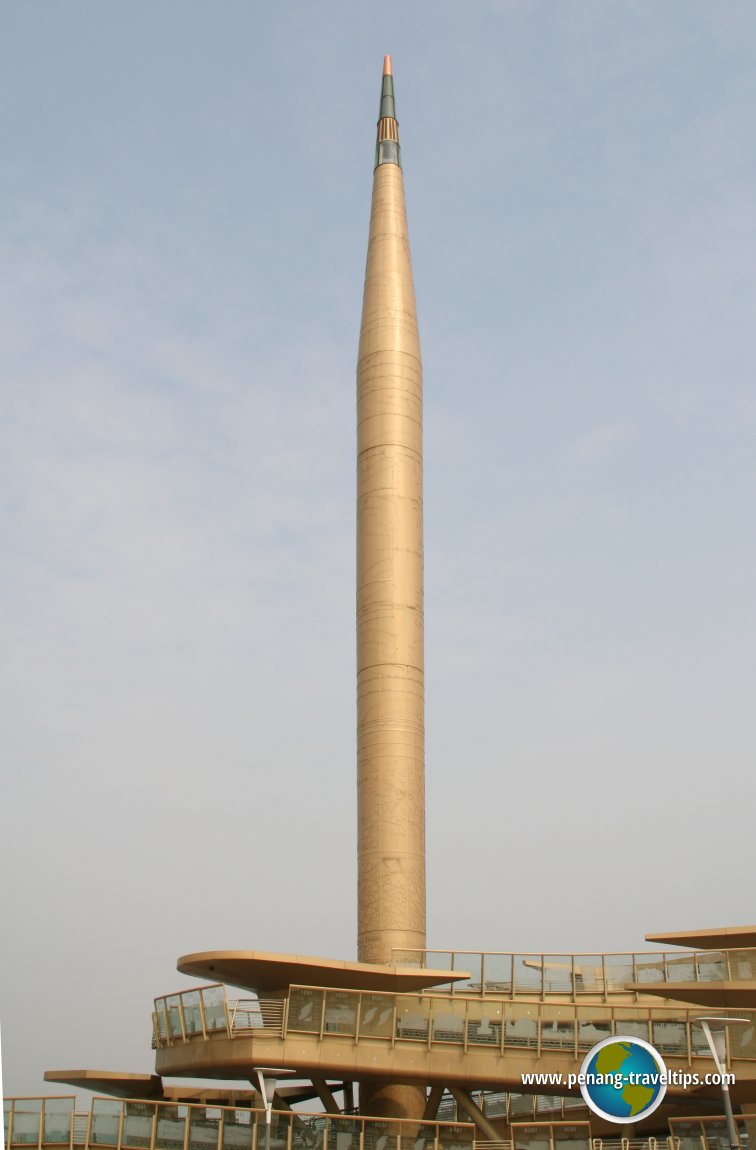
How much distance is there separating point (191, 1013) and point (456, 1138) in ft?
29.5

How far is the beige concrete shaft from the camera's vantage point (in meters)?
41.4

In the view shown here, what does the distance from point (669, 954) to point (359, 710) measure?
14.2 meters

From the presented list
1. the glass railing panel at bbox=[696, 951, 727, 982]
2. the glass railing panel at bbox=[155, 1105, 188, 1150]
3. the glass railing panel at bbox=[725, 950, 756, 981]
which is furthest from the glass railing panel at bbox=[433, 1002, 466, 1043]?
the glass railing panel at bbox=[725, 950, 756, 981]

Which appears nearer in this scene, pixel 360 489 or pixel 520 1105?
pixel 520 1105

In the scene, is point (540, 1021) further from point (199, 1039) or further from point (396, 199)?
point (396, 199)

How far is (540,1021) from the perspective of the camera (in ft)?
110

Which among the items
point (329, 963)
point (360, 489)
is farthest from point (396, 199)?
point (329, 963)

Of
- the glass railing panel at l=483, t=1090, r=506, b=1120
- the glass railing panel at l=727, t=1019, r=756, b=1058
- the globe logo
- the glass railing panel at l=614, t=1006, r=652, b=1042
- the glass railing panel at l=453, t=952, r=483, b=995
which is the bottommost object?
the glass railing panel at l=483, t=1090, r=506, b=1120

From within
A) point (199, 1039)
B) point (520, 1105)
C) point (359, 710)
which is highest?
point (359, 710)

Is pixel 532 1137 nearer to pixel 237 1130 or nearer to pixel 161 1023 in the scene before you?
pixel 237 1130

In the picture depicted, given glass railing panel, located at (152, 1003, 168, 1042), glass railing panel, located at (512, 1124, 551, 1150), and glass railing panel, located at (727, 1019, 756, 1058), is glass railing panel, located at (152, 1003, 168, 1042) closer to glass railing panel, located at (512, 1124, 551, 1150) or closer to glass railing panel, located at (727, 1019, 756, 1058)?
glass railing panel, located at (512, 1124, 551, 1150)

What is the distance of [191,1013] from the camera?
35156 millimetres

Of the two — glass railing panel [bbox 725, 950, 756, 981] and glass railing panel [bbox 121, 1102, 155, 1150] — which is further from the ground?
glass railing panel [bbox 725, 950, 756, 981]

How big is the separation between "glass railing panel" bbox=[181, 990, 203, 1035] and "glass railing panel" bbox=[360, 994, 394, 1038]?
4904 millimetres
